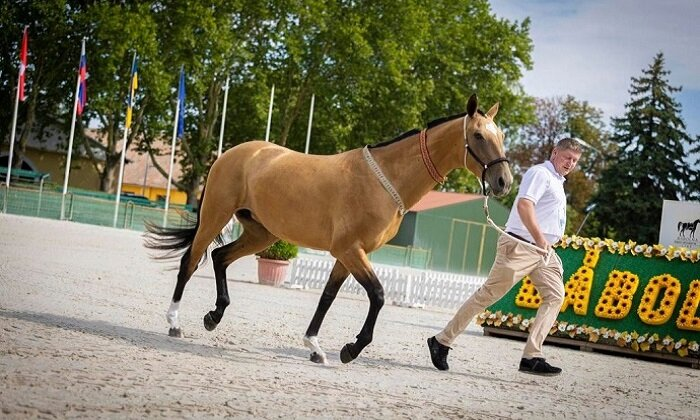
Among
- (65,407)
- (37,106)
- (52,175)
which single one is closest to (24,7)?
(37,106)

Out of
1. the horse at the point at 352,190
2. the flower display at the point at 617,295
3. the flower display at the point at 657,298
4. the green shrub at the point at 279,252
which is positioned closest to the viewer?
the horse at the point at 352,190

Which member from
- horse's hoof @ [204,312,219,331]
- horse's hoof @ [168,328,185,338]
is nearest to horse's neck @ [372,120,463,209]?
horse's hoof @ [204,312,219,331]

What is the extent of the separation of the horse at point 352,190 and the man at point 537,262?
0.70m

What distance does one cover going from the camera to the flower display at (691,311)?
13789mm

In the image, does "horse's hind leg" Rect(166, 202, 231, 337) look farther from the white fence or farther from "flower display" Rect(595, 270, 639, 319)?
the white fence

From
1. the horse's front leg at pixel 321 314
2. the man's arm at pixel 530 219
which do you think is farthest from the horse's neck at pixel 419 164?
the horse's front leg at pixel 321 314

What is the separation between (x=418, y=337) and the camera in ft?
43.9

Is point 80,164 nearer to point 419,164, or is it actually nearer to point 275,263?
point 275,263

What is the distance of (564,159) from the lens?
9.47 m

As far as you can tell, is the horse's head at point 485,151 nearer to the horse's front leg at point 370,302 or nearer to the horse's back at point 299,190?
the horse's back at point 299,190

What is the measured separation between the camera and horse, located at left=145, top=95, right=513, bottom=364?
895cm

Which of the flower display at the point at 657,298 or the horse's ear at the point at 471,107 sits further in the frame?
the flower display at the point at 657,298

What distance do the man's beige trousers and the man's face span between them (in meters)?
0.86

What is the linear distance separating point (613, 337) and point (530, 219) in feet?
20.0
